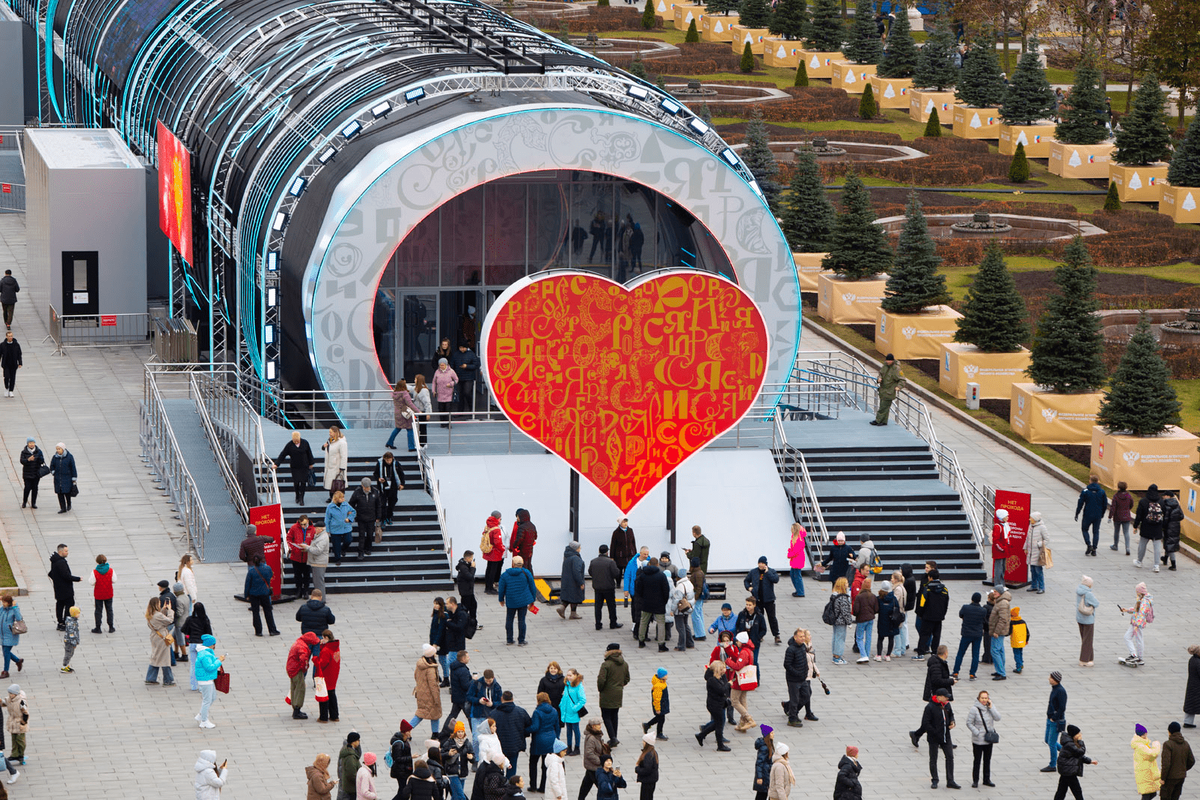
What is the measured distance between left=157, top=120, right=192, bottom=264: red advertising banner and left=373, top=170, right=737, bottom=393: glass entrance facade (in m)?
6.83

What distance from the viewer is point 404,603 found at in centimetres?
3244

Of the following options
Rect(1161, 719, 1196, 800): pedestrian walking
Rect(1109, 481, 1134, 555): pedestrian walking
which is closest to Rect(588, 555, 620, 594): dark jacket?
Rect(1161, 719, 1196, 800): pedestrian walking

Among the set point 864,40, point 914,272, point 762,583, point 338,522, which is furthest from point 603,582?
point 864,40

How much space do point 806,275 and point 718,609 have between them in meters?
25.5

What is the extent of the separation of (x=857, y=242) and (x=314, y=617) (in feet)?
94.8

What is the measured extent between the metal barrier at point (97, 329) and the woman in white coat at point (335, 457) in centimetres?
1632

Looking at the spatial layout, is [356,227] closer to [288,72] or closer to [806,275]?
[288,72]

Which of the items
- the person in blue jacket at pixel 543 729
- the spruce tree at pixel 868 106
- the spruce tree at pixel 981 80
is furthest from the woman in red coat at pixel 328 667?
the spruce tree at pixel 868 106

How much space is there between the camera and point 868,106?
87.3m

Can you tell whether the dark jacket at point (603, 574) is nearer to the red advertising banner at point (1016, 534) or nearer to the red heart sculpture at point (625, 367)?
the red heart sculpture at point (625, 367)

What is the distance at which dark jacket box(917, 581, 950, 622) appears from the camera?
29.8 meters

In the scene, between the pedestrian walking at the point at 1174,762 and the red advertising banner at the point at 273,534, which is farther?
the red advertising banner at the point at 273,534

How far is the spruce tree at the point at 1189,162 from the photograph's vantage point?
69.4m

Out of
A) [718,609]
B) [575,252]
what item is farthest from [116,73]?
[718,609]
